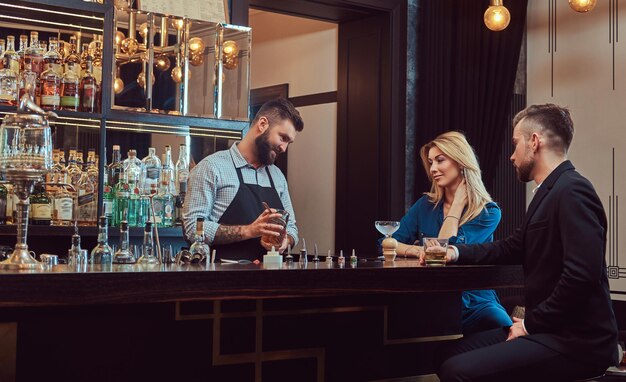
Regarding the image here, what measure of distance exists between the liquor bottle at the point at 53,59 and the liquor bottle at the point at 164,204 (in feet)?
2.38

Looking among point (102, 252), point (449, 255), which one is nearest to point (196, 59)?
point (102, 252)

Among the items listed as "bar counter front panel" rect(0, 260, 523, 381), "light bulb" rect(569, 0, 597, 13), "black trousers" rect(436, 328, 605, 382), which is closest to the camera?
"bar counter front panel" rect(0, 260, 523, 381)

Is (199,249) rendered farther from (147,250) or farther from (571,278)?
(571,278)

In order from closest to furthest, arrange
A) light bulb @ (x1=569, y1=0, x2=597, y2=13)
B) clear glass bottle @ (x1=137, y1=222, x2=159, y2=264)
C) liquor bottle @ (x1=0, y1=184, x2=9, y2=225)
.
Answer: clear glass bottle @ (x1=137, y1=222, x2=159, y2=264), liquor bottle @ (x1=0, y1=184, x2=9, y2=225), light bulb @ (x1=569, y1=0, x2=597, y2=13)

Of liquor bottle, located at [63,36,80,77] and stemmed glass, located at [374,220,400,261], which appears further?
liquor bottle, located at [63,36,80,77]

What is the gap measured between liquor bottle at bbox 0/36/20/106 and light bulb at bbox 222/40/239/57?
1030mm

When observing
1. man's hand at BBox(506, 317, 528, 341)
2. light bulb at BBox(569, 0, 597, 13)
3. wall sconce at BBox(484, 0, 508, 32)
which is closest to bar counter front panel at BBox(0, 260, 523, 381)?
man's hand at BBox(506, 317, 528, 341)

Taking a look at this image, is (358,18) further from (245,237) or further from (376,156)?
(245,237)

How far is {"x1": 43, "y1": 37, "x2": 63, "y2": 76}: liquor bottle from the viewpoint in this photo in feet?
13.7

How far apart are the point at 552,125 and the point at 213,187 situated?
4.93ft

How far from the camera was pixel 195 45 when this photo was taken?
175 inches

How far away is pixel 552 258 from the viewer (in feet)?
9.21

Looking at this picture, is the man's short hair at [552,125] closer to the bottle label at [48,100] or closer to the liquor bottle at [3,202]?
the bottle label at [48,100]

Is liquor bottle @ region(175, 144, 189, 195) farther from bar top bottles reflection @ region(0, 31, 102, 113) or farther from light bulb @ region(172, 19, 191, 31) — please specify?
light bulb @ region(172, 19, 191, 31)
